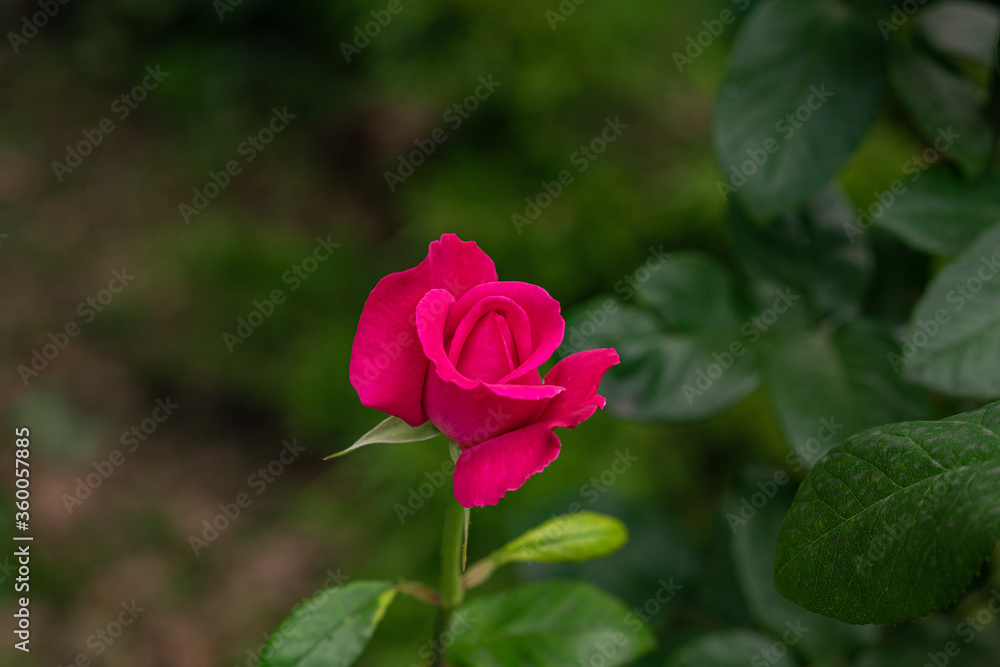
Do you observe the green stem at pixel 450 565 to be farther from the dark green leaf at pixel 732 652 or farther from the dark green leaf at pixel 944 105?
the dark green leaf at pixel 944 105

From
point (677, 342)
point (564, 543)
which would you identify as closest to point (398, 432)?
point (564, 543)

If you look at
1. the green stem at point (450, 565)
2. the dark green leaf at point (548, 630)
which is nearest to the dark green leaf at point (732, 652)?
the dark green leaf at point (548, 630)

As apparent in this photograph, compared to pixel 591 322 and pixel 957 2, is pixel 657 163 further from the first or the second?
pixel 591 322

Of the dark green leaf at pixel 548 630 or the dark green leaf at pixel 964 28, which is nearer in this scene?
the dark green leaf at pixel 548 630

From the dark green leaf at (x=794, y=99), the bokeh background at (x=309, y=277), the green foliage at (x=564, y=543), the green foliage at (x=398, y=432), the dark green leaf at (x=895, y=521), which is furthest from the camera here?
the bokeh background at (x=309, y=277)

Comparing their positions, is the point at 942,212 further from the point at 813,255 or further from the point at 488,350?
the point at 488,350

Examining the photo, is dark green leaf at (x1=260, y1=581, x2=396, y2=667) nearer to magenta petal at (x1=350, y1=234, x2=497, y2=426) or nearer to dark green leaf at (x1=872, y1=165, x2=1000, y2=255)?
magenta petal at (x1=350, y1=234, x2=497, y2=426)
